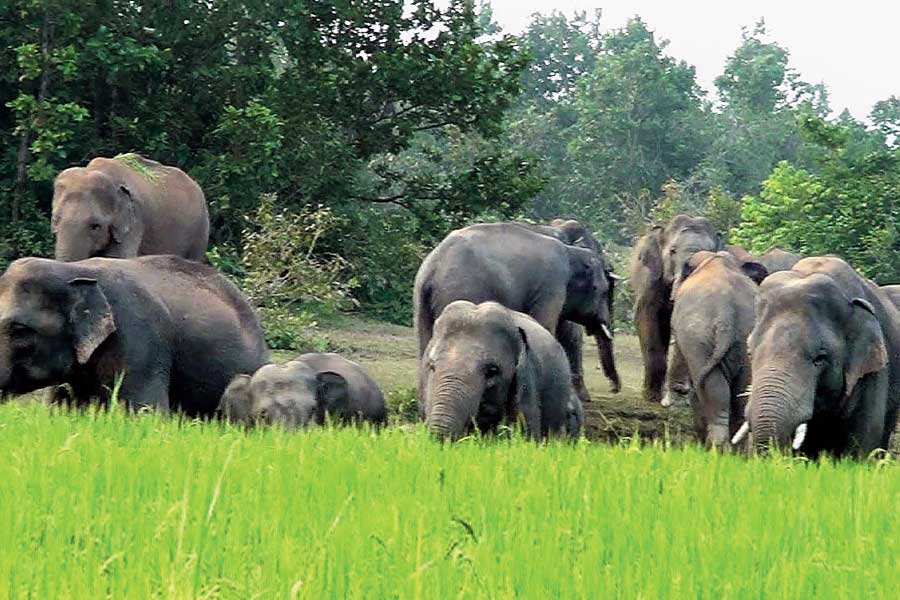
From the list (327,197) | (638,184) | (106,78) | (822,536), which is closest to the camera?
(822,536)

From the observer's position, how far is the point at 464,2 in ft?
63.0

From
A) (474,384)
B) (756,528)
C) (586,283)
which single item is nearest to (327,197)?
(586,283)

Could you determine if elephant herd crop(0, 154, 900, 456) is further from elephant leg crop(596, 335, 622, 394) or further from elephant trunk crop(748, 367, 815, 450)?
elephant leg crop(596, 335, 622, 394)

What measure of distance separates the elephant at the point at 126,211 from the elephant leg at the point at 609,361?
441 centimetres

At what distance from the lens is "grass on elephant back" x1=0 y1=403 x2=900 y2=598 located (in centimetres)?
316

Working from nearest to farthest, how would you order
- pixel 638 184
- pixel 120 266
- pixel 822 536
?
pixel 822 536 → pixel 120 266 → pixel 638 184

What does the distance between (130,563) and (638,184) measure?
45868 millimetres

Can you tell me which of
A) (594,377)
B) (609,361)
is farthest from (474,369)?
(594,377)

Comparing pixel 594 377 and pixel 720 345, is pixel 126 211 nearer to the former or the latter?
pixel 720 345

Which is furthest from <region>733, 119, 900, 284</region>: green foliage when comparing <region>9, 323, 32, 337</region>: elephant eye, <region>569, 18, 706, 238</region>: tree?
<region>569, 18, 706, 238</region>: tree

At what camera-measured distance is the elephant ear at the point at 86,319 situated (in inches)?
309

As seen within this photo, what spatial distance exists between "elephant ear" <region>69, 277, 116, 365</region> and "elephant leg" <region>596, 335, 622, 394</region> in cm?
780

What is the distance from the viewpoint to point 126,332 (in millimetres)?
8195

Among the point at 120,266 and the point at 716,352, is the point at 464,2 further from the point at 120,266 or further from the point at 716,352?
the point at 120,266
